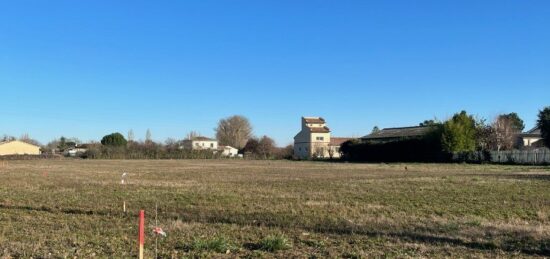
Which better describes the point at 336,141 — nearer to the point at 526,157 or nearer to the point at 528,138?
the point at 528,138

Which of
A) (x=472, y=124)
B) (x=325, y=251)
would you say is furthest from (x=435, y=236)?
(x=472, y=124)

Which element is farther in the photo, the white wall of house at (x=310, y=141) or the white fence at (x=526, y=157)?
the white wall of house at (x=310, y=141)

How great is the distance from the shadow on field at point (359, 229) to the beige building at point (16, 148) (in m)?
121

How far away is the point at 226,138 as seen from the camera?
518ft

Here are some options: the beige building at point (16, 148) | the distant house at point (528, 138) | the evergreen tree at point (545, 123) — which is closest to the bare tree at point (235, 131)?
the beige building at point (16, 148)

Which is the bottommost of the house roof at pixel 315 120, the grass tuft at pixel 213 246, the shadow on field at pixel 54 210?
the shadow on field at pixel 54 210

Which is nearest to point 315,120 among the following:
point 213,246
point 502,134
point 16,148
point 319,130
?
A: point 319,130

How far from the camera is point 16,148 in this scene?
12475cm

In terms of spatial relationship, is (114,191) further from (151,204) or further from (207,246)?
(207,246)

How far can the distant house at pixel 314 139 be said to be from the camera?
118 m

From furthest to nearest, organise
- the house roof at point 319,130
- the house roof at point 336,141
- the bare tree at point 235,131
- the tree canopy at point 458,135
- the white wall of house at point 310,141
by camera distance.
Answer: the bare tree at point 235,131
the house roof at point 336,141
the house roof at point 319,130
the white wall of house at point 310,141
the tree canopy at point 458,135

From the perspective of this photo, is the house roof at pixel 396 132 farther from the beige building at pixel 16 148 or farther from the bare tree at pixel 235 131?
the beige building at pixel 16 148

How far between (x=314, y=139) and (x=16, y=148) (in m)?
70.5

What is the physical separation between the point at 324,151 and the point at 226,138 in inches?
2052
